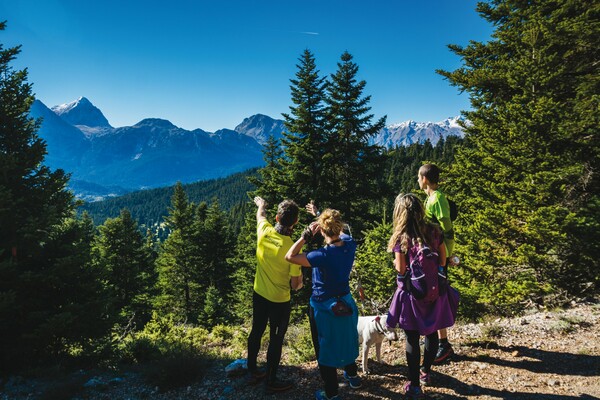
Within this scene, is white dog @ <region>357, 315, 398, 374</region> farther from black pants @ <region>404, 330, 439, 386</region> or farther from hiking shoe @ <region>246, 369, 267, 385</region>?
hiking shoe @ <region>246, 369, 267, 385</region>

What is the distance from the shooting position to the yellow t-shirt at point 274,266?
3930 mm

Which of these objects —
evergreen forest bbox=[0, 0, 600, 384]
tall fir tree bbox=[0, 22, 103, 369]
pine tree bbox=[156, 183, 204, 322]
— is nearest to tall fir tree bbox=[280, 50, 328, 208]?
evergreen forest bbox=[0, 0, 600, 384]

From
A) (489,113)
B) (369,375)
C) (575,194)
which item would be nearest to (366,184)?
(489,113)

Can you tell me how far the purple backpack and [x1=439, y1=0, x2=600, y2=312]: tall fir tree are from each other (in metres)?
5.01

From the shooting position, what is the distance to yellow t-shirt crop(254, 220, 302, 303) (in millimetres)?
3930

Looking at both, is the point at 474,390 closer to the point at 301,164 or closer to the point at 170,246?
the point at 301,164

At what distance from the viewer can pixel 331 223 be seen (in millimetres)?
3469

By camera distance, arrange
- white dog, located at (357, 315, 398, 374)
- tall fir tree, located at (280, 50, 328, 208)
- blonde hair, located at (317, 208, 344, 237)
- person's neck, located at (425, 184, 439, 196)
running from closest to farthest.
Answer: blonde hair, located at (317, 208, 344, 237), person's neck, located at (425, 184, 439, 196), white dog, located at (357, 315, 398, 374), tall fir tree, located at (280, 50, 328, 208)

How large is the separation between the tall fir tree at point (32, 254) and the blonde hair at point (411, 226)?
6.77 metres

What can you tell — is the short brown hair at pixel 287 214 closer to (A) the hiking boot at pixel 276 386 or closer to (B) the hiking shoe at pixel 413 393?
(A) the hiking boot at pixel 276 386

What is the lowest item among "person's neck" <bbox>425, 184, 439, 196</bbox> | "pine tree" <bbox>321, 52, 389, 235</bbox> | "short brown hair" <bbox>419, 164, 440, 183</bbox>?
"person's neck" <bbox>425, 184, 439, 196</bbox>

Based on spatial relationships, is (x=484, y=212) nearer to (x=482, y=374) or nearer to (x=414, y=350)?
(x=482, y=374)

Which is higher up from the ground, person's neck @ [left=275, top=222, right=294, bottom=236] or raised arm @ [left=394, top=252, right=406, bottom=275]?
person's neck @ [left=275, top=222, right=294, bottom=236]

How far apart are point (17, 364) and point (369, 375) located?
23.0 feet
